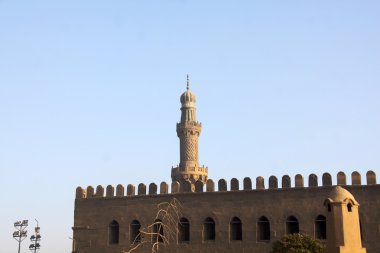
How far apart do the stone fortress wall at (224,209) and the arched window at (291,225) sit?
0.11 metres

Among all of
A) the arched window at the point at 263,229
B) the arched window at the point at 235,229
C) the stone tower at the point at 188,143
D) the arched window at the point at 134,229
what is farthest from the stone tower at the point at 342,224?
the stone tower at the point at 188,143

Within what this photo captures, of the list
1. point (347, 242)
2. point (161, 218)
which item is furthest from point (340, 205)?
point (161, 218)

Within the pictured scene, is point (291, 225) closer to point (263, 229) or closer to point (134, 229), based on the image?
point (263, 229)

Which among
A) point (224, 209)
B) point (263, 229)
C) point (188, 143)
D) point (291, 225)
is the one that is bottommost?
point (263, 229)

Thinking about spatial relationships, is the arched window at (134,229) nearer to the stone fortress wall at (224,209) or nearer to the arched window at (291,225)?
the stone fortress wall at (224,209)

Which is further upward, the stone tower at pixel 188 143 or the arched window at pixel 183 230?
the stone tower at pixel 188 143

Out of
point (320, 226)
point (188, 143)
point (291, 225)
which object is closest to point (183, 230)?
point (291, 225)

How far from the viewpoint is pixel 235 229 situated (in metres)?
27.1

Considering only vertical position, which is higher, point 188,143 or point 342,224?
point 188,143

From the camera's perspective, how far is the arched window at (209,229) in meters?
27.5

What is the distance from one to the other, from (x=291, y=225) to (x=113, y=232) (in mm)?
9613

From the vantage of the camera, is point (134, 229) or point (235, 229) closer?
point (235, 229)

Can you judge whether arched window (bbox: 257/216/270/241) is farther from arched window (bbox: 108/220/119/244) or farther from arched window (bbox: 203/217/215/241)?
arched window (bbox: 108/220/119/244)

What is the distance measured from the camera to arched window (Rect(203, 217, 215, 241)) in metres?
27.5
